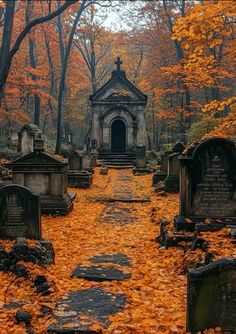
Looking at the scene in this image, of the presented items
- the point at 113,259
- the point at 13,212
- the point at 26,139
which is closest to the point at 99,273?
the point at 113,259

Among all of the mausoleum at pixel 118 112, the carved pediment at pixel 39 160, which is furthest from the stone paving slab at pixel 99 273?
the mausoleum at pixel 118 112

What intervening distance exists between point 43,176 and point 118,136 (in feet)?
73.6

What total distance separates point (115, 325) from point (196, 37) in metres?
6.76

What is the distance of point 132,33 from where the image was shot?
118 feet

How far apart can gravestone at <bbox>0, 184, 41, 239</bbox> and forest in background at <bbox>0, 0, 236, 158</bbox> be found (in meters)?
5.08

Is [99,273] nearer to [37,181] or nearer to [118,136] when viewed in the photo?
[37,181]

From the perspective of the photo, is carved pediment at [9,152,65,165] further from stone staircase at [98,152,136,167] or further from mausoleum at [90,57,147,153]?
mausoleum at [90,57,147,153]

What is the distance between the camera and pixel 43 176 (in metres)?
10.7

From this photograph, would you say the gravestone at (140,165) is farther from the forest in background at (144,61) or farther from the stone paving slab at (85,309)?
the stone paving slab at (85,309)

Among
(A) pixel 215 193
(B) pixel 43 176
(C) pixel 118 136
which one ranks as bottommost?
(A) pixel 215 193

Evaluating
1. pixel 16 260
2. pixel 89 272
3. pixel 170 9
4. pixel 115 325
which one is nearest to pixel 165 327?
pixel 115 325

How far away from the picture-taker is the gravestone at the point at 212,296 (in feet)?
11.9

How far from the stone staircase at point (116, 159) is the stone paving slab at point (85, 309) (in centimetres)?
2137

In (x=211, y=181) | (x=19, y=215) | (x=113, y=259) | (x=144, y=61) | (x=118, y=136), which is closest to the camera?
(x=113, y=259)
